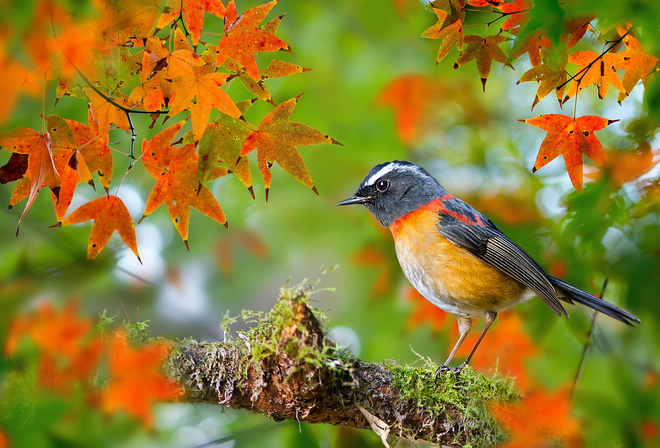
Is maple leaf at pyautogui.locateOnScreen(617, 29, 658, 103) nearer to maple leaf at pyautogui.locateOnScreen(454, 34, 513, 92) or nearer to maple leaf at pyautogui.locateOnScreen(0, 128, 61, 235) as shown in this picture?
maple leaf at pyautogui.locateOnScreen(454, 34, 513, 92)

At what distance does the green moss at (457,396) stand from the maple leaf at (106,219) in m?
1.50

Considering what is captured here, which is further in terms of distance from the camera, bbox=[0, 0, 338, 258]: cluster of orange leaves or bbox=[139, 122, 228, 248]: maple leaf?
bbox=[139, 122, 228, 248]: maple leaf

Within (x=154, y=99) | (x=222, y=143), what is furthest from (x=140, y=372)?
(x=154, y=99)

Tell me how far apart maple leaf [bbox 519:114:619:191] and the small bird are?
98 cm

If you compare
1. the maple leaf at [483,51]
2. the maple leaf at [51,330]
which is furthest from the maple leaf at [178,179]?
the maple leaf at [483,51]

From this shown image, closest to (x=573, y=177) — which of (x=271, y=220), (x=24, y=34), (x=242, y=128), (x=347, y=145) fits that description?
(x=242, y=128)

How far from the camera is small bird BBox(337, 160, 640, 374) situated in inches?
143

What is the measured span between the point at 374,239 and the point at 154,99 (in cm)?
352

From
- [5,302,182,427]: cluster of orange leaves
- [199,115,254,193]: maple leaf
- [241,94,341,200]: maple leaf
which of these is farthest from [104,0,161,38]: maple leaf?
[5,302,182,427]: cluster of orange leaves

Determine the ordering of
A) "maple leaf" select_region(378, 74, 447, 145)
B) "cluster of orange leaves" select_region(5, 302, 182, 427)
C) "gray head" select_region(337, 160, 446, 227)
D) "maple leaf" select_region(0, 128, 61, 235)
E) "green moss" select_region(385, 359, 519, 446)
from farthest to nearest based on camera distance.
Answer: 1. "maple leaf" select_region(378, 74, 447, 145)
2. "gray head" select_region(337, 160, 446, 227)
3. "green moss" select_region(385, 359, 519, 446)
4. "cluster of orange leaves" select_region(5, 302, 182, 427)
5. "maple leaf" select_region(0, 128, 61, 235)

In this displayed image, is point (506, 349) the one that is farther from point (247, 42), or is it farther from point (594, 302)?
point (247, 42)

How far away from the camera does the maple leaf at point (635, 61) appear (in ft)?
8.91

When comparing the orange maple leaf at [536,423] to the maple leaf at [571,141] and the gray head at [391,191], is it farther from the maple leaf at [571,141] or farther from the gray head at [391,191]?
the gray head at [391,191]

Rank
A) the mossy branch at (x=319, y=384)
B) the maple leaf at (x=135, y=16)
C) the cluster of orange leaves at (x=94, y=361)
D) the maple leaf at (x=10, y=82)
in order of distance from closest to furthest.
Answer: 1. the maple leaf at (x=10, y=82)
2. the maple leaf at (x=135, y=16)
3. the mossy branch at (x=319, y=384)
4. the cluster of orange leaves at (x=94, y=361)
